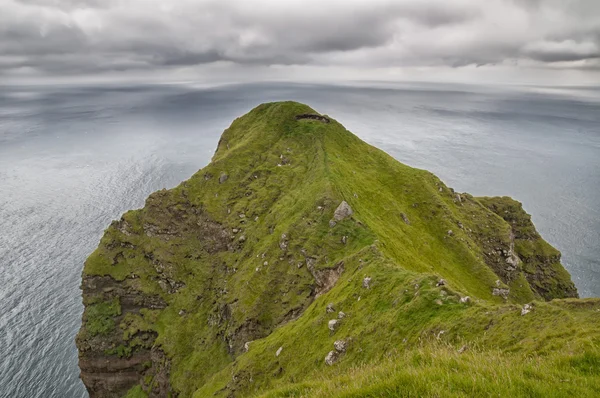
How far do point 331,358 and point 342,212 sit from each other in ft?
119

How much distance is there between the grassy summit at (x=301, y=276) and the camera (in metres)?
36.3

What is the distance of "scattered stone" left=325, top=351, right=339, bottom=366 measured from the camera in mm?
39031

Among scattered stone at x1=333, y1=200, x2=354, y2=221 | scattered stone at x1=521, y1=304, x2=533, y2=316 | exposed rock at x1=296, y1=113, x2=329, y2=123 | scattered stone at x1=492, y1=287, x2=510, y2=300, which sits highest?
exposed rock at x1=296, y1=113, x2=329, y2=123

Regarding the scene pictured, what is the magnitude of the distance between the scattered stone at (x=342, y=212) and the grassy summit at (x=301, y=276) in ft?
0.91

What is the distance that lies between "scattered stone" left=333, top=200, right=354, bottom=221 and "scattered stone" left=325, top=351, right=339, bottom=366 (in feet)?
114

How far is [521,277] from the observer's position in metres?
88.1

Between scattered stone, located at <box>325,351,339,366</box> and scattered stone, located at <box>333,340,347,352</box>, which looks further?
scattered stone, located at <box>333,340,347,352</box>

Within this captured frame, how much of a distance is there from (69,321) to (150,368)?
45.4 meters

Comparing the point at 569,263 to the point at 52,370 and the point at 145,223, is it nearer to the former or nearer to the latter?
the point at 145,223

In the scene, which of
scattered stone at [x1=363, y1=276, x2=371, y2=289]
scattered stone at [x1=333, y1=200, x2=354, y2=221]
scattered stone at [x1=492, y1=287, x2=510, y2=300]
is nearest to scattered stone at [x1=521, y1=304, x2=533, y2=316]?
scattered stone at [x1=363, y1=276, x2=371, y2=289]

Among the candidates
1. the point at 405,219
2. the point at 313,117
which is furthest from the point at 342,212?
the point at 313,117

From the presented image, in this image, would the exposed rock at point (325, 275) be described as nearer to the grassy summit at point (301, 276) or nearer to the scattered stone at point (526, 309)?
the grassy summit at point (301, 276)

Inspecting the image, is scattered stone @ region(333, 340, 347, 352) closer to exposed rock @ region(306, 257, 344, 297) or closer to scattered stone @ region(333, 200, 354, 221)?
exposed rock @ region(306, 257, 344, 297)

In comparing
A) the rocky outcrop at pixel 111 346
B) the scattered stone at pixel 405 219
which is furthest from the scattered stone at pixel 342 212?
the rocky outcrop at pixel 111 346
